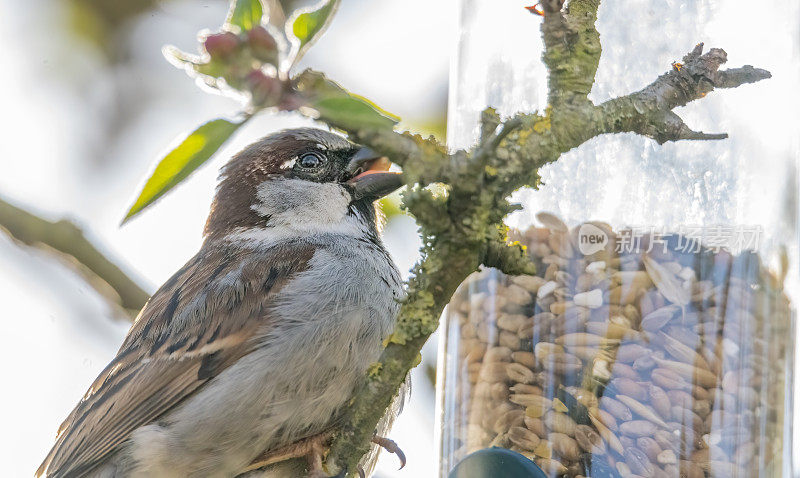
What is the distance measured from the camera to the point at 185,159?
137 centimetres

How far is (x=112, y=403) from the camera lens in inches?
126

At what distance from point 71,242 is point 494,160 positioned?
96.3 inches

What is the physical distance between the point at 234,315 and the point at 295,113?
1736mm

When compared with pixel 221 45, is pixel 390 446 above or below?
below

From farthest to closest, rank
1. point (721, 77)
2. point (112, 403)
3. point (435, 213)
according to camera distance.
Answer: point (112, 403), point (721, 77), point (435, 213)

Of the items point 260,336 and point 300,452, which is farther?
point 260,336

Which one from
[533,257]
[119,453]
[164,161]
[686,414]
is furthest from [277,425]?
[164,161]

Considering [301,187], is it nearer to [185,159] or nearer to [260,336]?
[260,336]

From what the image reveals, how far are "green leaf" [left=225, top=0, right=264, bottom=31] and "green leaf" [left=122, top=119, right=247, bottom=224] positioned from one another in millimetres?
174

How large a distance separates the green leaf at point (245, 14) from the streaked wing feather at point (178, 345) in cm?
164

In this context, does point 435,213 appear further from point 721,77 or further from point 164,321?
point 164,321

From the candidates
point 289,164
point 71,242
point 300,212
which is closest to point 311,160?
point 289,164

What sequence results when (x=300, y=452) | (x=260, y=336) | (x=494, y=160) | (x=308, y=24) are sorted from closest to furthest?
(x=308, y=24) → (x=494, y=160) → (x=300, y=452) → (x=260, y=336)

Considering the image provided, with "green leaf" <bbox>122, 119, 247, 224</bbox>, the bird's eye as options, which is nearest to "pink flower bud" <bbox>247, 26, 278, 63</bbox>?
"green leaf" <bbox>122, 119, 247, 224</bbox>
